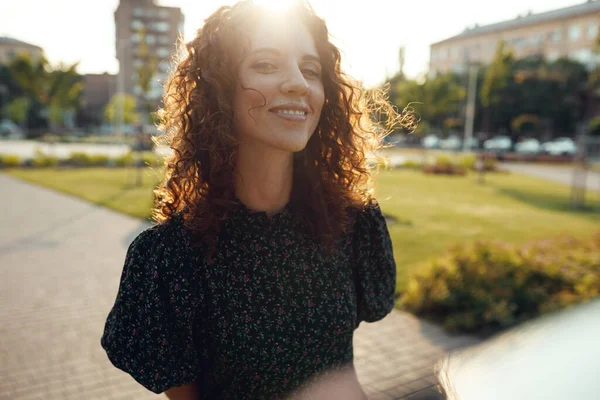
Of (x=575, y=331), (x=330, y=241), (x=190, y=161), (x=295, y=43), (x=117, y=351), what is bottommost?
(x=117, y=351)

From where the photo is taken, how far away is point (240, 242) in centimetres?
159

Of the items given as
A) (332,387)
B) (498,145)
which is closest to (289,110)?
(332,387)

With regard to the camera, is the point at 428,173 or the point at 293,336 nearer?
the point at 293,336

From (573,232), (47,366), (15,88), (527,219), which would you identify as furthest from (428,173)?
(15,88)

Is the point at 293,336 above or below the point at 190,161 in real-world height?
below

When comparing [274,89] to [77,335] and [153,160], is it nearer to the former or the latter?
[77,335]

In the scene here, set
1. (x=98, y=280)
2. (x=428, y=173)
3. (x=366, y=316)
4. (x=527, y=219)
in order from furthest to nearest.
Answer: (x=428, y=173)
(x=527, y=219)
(x=98, y=280)
(x=366, y=316)

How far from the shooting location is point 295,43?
61.0 inches

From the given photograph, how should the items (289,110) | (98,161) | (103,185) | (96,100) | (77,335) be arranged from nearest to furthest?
(289,110) → (77,335) → (103,185) → (98,161) → (96,100)

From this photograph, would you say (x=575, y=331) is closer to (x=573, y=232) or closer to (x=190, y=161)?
(x=190, y=161)

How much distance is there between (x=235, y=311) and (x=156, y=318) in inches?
8.9

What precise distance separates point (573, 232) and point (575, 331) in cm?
899

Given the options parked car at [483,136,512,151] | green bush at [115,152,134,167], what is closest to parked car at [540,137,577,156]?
parked car at [483,136,512,151]

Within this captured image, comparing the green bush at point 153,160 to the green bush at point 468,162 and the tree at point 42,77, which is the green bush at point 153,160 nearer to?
the tree at point 42,77
